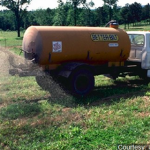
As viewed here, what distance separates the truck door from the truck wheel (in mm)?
2144

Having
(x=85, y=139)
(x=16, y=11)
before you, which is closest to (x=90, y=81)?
(x=85, y=139)

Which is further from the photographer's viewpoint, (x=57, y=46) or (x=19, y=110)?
(x=57, y=46)

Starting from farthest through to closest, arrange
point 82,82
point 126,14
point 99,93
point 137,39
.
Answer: point 126,14 → point 137,39 → point 99,93 → point 82,82

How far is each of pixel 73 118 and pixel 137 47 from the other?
4355 mm

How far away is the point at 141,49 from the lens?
8938 millimetres

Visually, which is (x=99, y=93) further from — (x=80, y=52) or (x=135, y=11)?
(x=135, y=11)

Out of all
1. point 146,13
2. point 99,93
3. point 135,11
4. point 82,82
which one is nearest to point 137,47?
point 99,93

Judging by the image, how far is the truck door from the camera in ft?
29.5

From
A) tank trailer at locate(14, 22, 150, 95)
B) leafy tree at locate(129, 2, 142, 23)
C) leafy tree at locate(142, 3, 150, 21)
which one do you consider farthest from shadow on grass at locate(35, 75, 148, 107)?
leafy tree at locate(142, 3, 150, 21)

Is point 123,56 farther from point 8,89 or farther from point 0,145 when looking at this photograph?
point 0,145

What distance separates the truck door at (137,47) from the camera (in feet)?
29.5

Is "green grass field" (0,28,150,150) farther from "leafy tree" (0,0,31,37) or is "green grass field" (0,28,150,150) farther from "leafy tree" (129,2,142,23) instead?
"leafy tree" (129,2,142,23)

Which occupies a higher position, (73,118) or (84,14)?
(84,14)

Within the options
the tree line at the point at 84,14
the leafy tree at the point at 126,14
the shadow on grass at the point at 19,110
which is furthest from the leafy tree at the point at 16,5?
the shadow on grass at the point at 19,110
